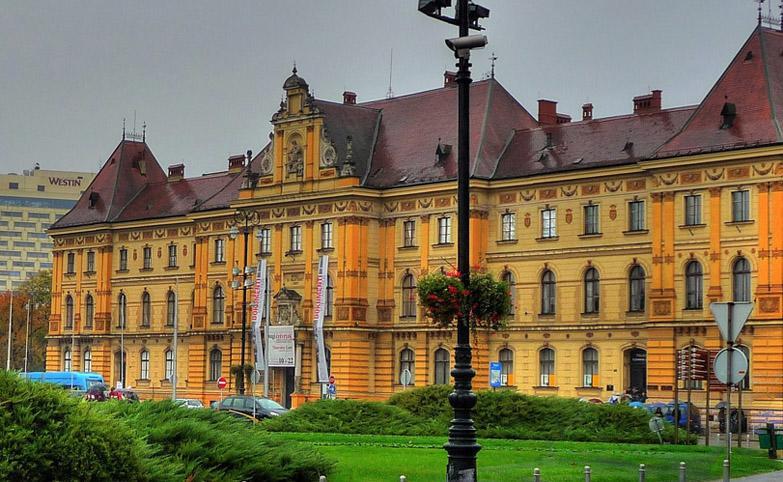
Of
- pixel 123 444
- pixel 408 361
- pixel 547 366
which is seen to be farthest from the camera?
pixel 408 361

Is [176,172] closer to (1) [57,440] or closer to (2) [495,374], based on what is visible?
(2) [495,374]

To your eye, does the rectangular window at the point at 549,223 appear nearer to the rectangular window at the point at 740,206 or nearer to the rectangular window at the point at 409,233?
the rectangular window at the point at 409,233

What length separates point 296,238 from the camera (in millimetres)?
95625

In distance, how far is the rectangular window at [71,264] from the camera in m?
116

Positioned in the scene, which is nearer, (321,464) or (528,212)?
(321,464)

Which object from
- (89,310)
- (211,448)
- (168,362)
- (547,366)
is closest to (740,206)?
(547,366)

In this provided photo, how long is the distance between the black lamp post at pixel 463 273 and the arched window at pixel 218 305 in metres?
75.6

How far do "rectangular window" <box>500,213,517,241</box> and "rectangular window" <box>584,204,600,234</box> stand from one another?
200 inches

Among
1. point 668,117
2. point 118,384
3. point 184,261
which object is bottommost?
point 118,384

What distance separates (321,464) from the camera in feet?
105

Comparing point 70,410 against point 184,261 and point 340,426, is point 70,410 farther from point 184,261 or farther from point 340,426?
point 184,261

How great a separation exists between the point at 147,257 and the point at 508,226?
3310 cm

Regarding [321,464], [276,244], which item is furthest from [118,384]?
[321,464]

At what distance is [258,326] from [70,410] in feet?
215
